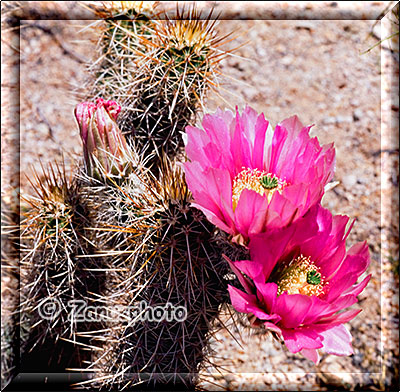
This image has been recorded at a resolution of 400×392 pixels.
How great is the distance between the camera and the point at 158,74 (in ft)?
3.17

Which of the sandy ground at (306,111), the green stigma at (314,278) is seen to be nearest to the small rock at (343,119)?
the sandy ground at (306,111)

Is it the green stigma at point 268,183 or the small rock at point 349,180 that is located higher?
the green stigma at point 268,183

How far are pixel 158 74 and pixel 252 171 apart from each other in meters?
0.30

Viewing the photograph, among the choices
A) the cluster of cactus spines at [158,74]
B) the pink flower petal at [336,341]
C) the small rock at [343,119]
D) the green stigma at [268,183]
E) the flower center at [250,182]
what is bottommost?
the pink flower petal at [336,341]

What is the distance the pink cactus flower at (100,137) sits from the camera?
886 millimetres

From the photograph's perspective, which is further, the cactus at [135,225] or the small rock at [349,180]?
the small rock at [349,180]

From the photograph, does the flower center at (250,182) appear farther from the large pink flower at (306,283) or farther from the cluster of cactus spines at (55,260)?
the cluster of cactus spines at (55,260)

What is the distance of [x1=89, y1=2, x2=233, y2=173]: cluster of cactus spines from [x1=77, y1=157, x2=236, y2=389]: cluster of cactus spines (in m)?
0.09

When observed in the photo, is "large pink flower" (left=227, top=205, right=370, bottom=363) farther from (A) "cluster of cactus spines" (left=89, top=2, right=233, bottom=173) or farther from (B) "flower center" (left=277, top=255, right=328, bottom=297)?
(A) "cluster of cactus spines" (left=89, top=2, right=233, bottom=173)

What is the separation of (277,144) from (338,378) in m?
0.67

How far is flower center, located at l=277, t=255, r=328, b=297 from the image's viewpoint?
0.79 metres

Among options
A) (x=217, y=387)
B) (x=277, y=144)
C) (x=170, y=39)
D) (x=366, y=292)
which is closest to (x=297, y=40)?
(x=170, y=39)

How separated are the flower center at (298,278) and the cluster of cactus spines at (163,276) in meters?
0.12

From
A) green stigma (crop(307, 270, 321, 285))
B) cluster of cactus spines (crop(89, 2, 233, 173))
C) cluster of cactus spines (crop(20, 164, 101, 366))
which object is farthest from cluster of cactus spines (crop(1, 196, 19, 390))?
green stigma (crop(307, 270, 321, 285))
